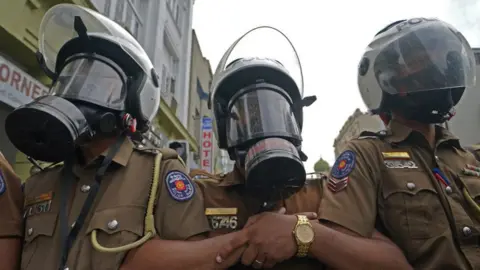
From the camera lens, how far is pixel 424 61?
6.22ft

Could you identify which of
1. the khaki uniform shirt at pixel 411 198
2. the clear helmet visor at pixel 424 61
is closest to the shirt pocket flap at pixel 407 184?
the khaki uniform shirt at pixel 411 198

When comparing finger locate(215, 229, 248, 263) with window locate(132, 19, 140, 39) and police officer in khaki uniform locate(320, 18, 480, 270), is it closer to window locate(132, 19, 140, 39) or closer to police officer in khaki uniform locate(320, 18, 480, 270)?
police officer in khaki uniform locate(320, 18, 480, 270)

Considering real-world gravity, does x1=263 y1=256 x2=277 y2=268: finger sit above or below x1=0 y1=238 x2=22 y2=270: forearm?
below

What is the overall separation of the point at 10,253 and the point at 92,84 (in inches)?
29.6

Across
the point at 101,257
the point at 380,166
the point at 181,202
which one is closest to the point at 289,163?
the point at 181,202

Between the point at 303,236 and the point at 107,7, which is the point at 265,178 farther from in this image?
the point at 107,7

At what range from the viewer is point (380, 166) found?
70.3 inches

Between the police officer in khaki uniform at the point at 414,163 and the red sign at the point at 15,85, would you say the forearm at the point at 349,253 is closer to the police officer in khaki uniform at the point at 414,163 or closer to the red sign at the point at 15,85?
the police officer in khaki uniform at the point at 414,163

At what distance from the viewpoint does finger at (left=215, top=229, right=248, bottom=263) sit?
4.71 ft

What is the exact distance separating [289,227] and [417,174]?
0.67 m

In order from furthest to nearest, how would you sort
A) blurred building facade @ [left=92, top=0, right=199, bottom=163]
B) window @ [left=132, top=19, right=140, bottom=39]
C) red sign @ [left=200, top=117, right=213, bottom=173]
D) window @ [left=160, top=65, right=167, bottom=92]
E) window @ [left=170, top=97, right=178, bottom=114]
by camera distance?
red sign @ [left=200, top=117, right=213, bottom=173], window @ [left=170, top=97, right=178, bottom=114], window @ [left=160, top=65, right=167, bottom=92], window @ [left=132, top=19, right=140, bottom=39], blurred building facade @ [left=92, top=0, right=199, bottom=163]

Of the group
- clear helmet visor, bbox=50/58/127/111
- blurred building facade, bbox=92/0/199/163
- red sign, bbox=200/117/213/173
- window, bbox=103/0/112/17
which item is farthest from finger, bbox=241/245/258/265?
red sign, bbox=200/117/213/173

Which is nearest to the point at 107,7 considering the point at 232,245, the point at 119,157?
the point at 119,157

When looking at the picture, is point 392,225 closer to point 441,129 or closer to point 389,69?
point 441,129
